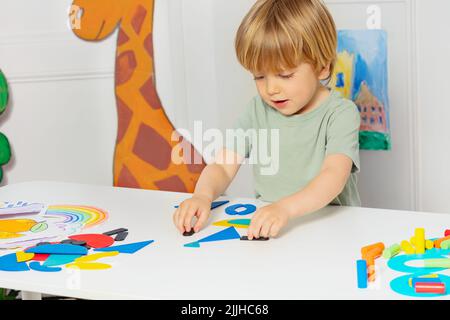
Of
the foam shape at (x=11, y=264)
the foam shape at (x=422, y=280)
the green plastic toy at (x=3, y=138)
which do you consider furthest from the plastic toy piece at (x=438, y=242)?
the green plastic toy at (x=3, y=138)

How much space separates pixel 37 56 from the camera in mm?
2186

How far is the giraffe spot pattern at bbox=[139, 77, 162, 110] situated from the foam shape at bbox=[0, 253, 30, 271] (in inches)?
43.1

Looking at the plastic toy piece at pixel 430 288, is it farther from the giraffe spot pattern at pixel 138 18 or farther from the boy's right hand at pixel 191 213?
the giraffe spot pattern at pixel 138 18

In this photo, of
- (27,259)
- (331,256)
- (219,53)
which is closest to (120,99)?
(219,53)

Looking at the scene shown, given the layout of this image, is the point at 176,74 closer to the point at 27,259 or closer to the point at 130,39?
the point at 130,39

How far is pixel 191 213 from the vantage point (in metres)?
1.22

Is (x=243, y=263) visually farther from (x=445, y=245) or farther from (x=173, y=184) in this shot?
(x=173, y=184)

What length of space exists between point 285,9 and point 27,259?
0.65 m

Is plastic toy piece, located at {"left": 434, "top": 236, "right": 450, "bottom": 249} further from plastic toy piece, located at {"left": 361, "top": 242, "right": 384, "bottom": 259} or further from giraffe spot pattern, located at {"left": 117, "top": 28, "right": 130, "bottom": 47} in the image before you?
giraffe spot pattern, located at {"left": 117, "top": 28, "right": 130, "bottom": 47}

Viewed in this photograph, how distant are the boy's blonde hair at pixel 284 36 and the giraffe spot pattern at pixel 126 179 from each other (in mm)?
975

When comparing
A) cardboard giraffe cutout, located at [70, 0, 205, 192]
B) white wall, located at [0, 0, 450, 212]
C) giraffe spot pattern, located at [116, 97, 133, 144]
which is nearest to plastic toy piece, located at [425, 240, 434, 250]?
white wall, located at [0, 0, 450, 212]

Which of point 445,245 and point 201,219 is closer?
point 445,245

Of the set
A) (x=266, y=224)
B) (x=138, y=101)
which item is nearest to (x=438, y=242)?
→ (x=266, y=224)

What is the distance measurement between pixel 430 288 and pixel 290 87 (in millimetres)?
561
